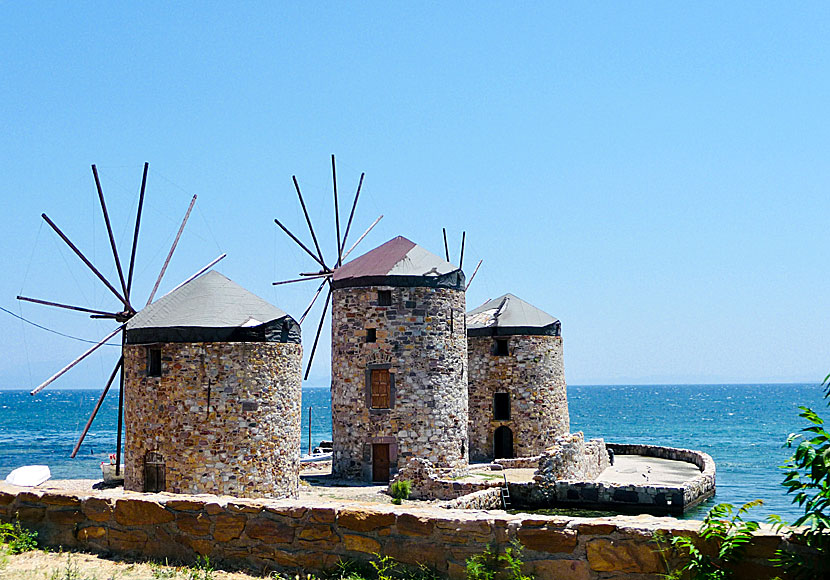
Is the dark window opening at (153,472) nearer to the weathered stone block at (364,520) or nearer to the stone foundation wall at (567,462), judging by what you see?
the stone foundation wall at (567,462)

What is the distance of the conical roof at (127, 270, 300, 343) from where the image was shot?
1858cm

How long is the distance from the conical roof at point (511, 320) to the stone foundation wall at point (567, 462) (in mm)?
4939

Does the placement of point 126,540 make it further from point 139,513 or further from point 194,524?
point 194,524

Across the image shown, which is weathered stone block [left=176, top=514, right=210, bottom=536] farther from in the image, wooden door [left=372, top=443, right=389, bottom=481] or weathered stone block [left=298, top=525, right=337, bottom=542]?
wooden door [left=372, top=443, right=389, bottom=481]

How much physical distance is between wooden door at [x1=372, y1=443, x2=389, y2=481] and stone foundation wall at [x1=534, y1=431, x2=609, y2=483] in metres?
4.68

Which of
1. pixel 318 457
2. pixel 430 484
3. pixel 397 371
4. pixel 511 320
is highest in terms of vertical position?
pixel 511 320

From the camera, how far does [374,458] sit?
25.0 m

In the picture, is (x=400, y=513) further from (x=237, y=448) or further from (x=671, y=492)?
(x=671, y=492)

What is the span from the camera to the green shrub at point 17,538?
793cm

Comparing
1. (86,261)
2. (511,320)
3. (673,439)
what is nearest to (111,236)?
(86,261)

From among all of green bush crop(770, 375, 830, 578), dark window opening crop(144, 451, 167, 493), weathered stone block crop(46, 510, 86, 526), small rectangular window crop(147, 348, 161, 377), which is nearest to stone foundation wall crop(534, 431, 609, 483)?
dark window opening crop(144, 451, 167, 493)

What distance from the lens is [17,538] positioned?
316 inches

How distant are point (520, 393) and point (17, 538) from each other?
24.1 m

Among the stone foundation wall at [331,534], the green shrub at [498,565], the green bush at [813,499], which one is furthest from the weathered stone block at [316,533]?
the green bush at [813,499]
